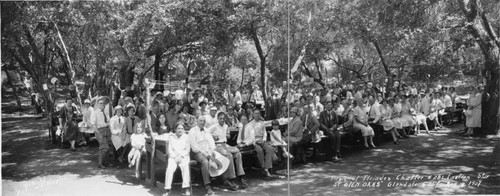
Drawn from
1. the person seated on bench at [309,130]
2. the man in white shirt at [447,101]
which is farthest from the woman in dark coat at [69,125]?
the man in white shirt at [447,101]

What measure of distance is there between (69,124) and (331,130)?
5793 mm

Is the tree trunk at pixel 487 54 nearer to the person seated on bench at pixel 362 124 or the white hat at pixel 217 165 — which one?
the person seated on bench at pixel 362 124

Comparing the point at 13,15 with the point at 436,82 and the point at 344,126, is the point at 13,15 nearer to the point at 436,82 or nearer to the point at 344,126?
the point at 344,126

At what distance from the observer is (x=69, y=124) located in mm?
9695

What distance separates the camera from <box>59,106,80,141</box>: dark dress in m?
9.73

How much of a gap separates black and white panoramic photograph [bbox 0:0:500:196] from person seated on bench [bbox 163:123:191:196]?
2 centimetres

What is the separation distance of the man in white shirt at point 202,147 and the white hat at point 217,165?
0.08m

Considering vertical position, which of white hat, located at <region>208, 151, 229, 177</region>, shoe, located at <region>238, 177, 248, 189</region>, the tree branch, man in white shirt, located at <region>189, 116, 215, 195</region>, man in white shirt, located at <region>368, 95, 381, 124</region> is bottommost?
shoe, located at <region>238, 177, 248, 189</region>

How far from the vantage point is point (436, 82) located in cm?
1712

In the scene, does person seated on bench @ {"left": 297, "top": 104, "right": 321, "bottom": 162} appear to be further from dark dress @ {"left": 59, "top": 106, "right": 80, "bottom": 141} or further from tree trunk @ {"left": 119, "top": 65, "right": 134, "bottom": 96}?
tree trunk @ {"left": 119, "top": 65, "right": 134, "bottom": 96}

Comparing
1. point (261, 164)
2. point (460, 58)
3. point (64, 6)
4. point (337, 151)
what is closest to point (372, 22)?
point (460, 58)

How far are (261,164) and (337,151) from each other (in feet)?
6.93

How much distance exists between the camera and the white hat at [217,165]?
A: 693cm

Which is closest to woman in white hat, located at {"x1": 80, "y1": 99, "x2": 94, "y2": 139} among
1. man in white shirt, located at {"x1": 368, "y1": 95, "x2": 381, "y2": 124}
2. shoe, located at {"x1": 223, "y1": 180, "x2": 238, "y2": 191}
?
shoe, located at {"x1": 223, "y1": 180, "x2": 238, "y2": 191}
